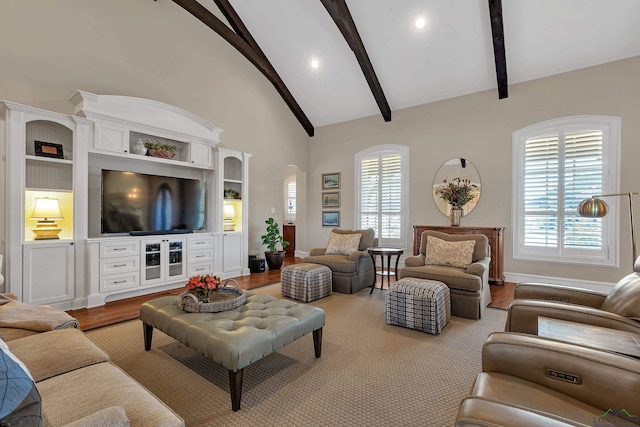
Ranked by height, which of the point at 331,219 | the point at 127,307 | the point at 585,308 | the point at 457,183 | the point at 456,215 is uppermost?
the point at 457,183

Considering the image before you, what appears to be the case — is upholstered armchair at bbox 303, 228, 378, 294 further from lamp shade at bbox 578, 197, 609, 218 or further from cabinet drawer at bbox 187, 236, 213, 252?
lamp shade at bbox 578, 197, 609, 218

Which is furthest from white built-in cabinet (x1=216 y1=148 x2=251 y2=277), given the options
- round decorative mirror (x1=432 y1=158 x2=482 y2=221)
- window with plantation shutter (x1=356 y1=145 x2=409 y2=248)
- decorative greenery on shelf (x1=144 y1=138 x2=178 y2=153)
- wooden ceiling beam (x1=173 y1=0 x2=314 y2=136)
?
round decorative mirror (x1=432 y1=158 x2=482 y2=221)

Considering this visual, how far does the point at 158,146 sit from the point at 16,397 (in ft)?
14.8

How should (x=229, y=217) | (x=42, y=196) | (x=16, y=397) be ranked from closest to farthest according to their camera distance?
(x=16, y=397) → (x=42, y=196) → (x=229, y=217)

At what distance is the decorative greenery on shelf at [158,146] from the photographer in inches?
181

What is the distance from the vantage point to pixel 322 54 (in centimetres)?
576

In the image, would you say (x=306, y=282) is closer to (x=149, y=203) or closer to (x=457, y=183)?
(x=149, y=203)

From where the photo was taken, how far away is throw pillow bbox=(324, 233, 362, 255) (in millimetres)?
4781

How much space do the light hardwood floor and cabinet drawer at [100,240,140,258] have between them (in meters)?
0.63

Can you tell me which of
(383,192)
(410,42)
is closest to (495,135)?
(410,42)

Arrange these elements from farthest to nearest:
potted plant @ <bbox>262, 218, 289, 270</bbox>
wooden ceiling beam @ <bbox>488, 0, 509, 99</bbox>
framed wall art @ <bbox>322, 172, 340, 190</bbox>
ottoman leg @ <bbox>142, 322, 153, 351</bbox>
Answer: framed wall art @ <bbox>322, 172, 340, 190</bbox>
potted plant @ <bbox>262, 218, 289, 270</bbox>
wooden ceiling beam @ <bbox>488, 0, 509, 99</bbox>
ottoman leg @ <bbox>142, 322, 153, 351</bbox>

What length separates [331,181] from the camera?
7.38m

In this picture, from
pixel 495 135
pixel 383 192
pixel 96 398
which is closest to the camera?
pixel 96 398

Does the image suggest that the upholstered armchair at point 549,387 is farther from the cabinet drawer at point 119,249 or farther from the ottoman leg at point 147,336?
the cabinet drawer at point 119,249
